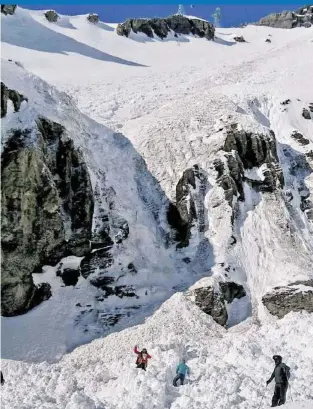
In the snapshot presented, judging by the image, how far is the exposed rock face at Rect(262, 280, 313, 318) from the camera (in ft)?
93.9

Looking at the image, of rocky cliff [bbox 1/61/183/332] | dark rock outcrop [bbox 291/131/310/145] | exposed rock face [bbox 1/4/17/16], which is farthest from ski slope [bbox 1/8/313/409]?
exposed rock face [bbox 1/4/17/16]

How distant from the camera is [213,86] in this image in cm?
5719

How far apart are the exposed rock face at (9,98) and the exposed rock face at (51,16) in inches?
1917

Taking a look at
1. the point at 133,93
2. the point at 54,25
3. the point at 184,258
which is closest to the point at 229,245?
the point at 184,258

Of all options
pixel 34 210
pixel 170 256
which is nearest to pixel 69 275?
pixel 34 210

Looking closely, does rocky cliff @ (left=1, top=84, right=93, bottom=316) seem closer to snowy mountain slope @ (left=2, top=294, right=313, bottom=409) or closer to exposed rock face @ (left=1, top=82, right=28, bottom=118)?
exposed rock face @ (left=1, top=82, right=28, bottom=118)

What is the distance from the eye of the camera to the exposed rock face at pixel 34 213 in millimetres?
26656

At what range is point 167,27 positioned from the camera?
8338cm

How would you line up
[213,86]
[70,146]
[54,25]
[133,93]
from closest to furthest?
[70,146], [133,93], [213,86], [54,25]

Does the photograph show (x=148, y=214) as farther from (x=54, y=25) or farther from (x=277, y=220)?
(x=54, y=25)

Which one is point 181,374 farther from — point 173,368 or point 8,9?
point 8,9

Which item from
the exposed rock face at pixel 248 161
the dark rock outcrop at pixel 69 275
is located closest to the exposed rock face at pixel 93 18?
the exposed rock face at pixel 248 161

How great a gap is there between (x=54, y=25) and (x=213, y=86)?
28.6 m

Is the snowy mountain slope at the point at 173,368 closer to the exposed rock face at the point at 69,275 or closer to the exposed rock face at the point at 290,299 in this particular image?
the exposed rock face at the point at 290,299
